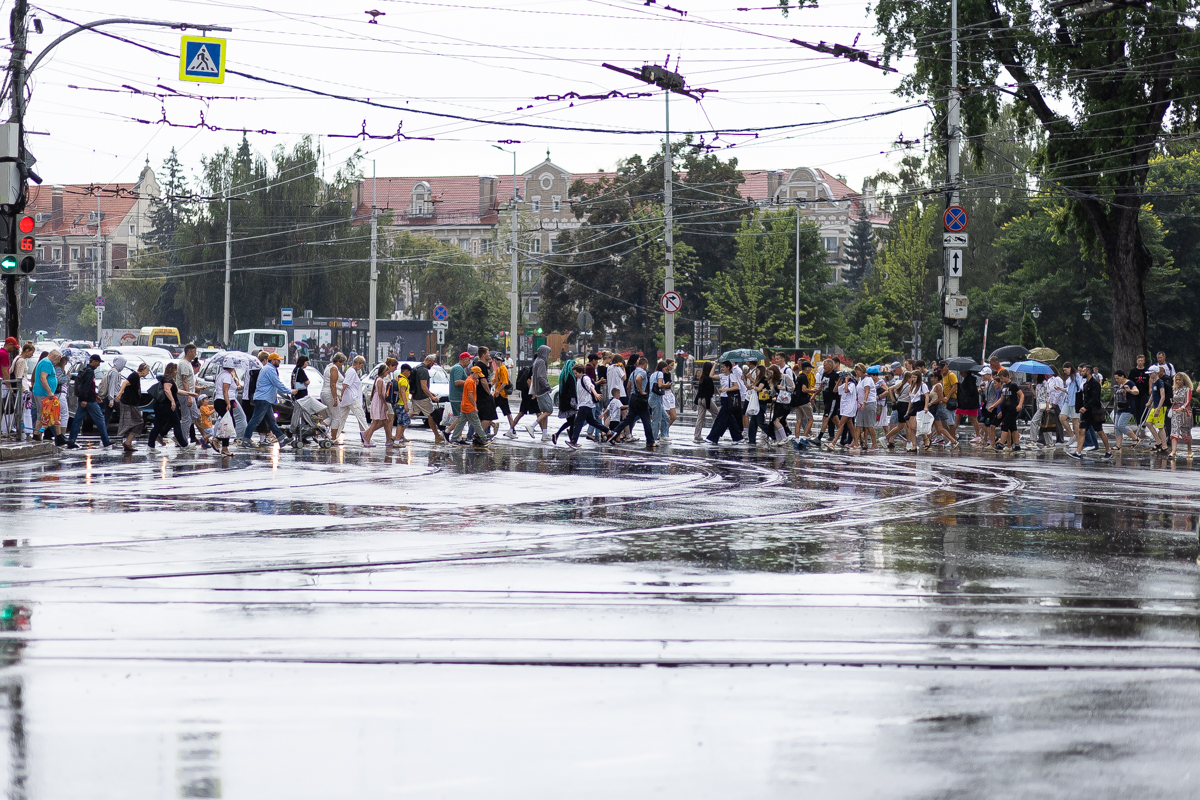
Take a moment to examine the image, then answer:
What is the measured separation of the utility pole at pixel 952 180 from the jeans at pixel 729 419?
5.91 m

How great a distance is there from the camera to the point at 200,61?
21984 mm

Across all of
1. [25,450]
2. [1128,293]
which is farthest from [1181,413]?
[25,450]

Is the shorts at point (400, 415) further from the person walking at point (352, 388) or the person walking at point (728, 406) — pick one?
the person walking at point (728, 406)

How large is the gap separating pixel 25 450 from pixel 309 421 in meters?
4.77

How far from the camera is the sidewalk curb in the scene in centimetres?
1948

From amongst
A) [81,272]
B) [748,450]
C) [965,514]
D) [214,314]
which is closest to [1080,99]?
[748,450]

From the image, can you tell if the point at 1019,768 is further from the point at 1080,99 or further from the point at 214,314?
the point at 214,314

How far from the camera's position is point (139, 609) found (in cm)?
796

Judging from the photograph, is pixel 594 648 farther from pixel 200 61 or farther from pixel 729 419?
pixel 729 419

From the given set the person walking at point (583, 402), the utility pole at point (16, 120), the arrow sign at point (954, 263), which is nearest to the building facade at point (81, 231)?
the utility pole at point (16, 120)

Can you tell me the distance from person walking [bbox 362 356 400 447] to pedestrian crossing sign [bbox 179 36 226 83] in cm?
554

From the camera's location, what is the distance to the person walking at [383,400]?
23.5 meters

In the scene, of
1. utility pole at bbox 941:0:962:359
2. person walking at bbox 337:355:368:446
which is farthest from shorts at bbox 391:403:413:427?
→ utility pole at bbox 941:0:962:359

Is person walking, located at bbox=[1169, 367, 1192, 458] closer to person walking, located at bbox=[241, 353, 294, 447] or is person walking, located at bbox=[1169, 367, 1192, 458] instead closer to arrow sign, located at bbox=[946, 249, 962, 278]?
arrow sign, located at bbox=[946, 249, 962, 278]
